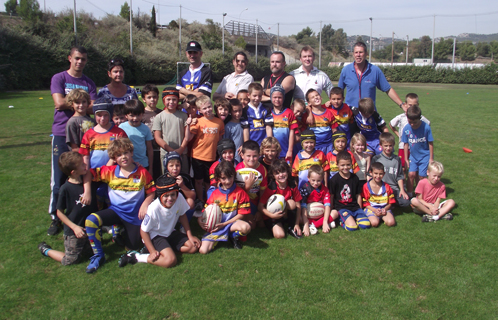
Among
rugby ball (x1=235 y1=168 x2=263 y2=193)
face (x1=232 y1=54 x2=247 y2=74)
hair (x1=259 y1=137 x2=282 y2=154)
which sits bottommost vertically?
rugby ball (x1=235 y1=168 x2=263 y2=193)

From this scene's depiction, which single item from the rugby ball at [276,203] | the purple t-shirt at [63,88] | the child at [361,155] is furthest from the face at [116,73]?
the child at [361,155]

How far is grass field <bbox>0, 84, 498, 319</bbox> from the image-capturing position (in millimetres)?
2926

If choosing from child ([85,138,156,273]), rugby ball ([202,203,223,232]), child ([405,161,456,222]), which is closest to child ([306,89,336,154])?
child ([405,161,456,222])

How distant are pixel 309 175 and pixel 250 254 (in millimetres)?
1314

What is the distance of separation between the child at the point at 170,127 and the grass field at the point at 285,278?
1198 mm

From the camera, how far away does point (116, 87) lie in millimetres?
4801

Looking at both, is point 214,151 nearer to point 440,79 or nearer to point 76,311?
point 76,311

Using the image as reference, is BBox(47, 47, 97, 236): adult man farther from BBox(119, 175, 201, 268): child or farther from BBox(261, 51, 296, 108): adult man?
BBox(261, 51, 296, 108): adult man

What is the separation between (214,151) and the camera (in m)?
4.80

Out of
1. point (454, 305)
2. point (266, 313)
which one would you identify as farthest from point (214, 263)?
point (454, 305)

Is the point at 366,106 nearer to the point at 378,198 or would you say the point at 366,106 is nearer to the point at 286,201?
the point at 378,198

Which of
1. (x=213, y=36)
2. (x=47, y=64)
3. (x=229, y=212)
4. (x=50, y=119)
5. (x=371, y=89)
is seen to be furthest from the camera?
(x=213, y=36)

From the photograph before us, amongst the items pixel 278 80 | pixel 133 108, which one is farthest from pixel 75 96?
pixel 278 80

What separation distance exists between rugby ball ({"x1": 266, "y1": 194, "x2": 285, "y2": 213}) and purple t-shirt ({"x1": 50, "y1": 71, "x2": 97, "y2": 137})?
263 centimetres
